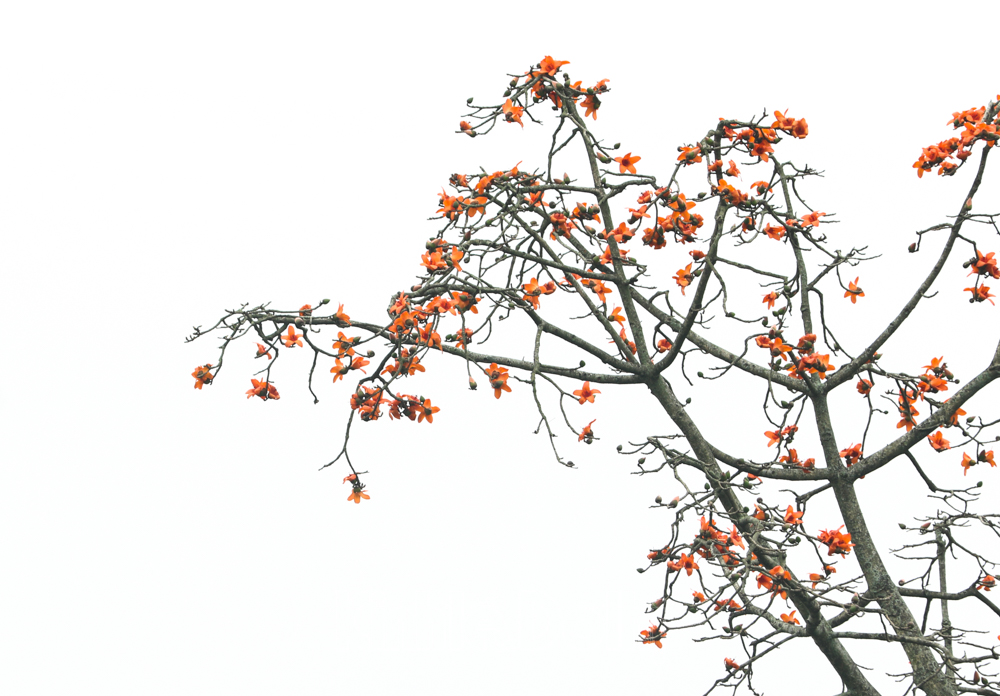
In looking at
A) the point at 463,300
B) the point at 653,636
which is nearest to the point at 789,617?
the point at 653,636

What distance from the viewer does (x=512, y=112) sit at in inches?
Answer: 126

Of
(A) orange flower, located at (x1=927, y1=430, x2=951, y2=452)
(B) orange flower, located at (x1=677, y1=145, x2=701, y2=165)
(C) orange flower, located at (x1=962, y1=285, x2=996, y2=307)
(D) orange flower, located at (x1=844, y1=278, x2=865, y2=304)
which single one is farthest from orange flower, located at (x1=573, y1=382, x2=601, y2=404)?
(C) orange flower, located at (x1=962, y1=285, x2=996, y2=307)

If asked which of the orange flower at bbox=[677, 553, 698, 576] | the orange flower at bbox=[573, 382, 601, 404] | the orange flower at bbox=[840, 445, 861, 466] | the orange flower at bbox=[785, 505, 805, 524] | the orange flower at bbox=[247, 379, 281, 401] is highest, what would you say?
the orange flower at bbox=[840, 445, 861, 466]

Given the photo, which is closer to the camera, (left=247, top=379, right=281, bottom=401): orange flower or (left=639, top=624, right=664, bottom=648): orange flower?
(left=639, top=624, right=664, bottom=648): orange flower

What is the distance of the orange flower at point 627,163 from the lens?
10.9 ft

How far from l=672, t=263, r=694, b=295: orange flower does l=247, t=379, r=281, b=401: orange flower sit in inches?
61.0

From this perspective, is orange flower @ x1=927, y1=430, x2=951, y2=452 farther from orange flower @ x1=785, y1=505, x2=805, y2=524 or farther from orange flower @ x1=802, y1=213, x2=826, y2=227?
orange flower @ x1=802, y1=213, x2=826, y2=227

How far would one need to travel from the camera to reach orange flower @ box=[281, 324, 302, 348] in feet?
10.3

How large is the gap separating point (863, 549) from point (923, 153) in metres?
1.48

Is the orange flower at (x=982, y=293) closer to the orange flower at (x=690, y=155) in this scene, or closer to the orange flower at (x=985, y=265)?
the orange flower at (x=985, y=265)

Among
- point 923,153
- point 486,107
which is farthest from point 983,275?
point 486,107

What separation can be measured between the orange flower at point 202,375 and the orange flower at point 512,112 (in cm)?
143

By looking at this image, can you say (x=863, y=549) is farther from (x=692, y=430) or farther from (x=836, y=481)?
(x=692, y=430)

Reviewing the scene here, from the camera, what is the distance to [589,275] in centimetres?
306
